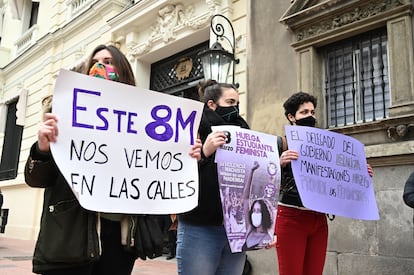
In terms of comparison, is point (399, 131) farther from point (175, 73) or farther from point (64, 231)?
point (175, 73)

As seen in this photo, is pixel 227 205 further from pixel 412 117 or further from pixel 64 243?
pixel 412 117

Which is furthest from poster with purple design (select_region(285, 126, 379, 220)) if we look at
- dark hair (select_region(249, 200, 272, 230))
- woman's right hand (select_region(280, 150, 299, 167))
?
dark hair (select_region(249, 200, 272, 230))

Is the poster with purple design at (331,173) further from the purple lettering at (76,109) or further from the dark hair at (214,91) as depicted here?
the purple lettering at (76,109)

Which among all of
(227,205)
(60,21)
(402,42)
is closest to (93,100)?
(227,205)

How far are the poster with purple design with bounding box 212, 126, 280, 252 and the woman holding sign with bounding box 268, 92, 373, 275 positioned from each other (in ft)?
1.08

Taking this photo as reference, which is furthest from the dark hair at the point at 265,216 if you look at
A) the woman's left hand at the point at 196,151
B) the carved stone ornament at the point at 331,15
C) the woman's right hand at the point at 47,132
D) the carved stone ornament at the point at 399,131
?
the carved stone ornament at the point at 331,15

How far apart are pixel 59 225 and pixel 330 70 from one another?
491 centimetres

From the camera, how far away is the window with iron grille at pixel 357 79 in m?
5.27

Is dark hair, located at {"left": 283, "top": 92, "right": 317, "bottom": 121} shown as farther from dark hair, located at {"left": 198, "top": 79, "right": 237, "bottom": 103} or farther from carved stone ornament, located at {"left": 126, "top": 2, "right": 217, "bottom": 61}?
carved stone ornament, located at {"left": 126, "top": 2, "right": 217, "bottom": 61}

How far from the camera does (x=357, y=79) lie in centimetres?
550

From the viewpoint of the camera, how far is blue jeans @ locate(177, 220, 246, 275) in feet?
7.14

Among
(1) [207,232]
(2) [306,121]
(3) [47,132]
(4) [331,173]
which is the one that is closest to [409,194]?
(4) [331,173]

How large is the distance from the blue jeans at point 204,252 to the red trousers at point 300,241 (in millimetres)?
446

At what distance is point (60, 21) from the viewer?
43.0ft
